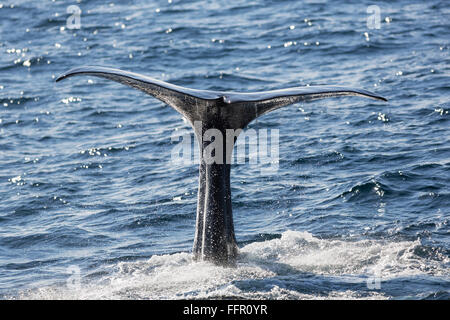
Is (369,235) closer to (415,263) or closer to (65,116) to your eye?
(415,263)

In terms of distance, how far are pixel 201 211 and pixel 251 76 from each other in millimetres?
11415

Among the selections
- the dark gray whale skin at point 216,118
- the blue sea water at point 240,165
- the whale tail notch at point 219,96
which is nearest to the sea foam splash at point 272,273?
the blue sea water at point 240,165

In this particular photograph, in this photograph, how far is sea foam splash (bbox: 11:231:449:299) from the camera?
9.86m

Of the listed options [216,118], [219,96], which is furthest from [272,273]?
[219,96]

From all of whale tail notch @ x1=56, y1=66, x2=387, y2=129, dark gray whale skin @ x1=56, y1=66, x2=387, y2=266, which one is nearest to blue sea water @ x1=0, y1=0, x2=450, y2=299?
dark gray whale skin @ x1=56, y1=66, x2=387, y2=266

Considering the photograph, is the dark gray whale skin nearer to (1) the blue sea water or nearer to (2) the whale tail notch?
(2) the whale tail notch

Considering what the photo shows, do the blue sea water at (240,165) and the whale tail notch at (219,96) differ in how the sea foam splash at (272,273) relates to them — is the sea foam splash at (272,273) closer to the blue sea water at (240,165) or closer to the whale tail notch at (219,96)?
the blue sea water at (240,165)

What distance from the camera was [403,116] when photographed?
1772 centimetres


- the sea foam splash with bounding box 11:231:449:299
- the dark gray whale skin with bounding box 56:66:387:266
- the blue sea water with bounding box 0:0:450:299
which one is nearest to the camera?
the sea foam splash with bounding box 11:231:449:299

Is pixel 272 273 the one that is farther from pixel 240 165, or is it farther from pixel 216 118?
pixel 240 165

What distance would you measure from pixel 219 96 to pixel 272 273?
2346 millimetres

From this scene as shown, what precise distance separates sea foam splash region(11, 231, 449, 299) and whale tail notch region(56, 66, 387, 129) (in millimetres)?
1913

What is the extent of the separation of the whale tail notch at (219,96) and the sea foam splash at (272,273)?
6.28 feet
